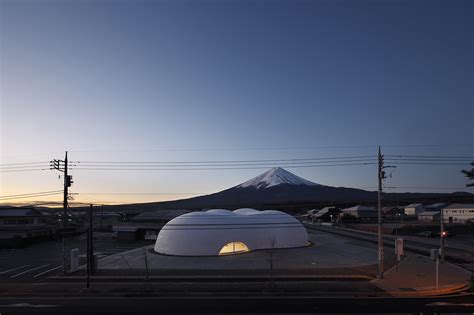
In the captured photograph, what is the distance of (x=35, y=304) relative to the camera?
27.2 metres

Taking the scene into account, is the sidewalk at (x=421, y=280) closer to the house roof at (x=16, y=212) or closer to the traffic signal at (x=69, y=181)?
the traffic signal at (x=69, y=181)

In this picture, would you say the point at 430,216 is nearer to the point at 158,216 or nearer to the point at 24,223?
the point at 158,216

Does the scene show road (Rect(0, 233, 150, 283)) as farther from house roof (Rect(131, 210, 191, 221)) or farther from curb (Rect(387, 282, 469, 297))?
house roof (Rect(131, 210, 191, 221))

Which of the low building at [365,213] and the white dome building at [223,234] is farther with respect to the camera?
the low building at [365,213]

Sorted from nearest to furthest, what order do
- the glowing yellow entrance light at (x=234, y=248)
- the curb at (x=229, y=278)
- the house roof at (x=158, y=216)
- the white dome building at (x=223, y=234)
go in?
the curb at (x=229, y=278) < the white dome building at (x=223, y=234) < the glowing yellow entrance light at (x=234, y=248) < the house roof at (x=158, y=216)

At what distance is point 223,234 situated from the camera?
53500 mm

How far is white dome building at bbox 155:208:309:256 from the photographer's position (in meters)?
52.7

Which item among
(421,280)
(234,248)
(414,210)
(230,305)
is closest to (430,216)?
(414,210)

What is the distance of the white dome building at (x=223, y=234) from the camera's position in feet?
173

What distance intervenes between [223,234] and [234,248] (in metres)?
2.05

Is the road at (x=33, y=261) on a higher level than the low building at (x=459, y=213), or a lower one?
lower

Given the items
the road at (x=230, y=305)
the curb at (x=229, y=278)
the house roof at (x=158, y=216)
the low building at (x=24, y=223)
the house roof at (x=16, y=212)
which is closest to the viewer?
the road at (x=230, y=305)

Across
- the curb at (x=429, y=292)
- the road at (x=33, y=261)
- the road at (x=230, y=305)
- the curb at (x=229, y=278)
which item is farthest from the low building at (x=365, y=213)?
the road at (x=230, y=305)

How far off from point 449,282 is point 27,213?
276 ft
